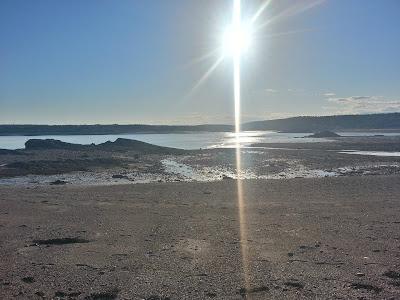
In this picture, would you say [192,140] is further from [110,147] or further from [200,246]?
[200,246]

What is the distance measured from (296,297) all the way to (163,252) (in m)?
4.74

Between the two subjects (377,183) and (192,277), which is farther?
(377,183)

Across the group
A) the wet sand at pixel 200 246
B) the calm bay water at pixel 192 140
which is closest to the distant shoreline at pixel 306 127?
the calm bay water at pixel 192 140

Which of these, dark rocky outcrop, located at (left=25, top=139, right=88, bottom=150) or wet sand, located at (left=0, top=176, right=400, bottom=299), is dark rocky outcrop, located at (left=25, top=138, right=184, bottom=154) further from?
wet sand, located at (left=0, top=176, right=400, bottom=299)

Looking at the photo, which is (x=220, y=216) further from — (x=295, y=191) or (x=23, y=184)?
(x=23, y=184)

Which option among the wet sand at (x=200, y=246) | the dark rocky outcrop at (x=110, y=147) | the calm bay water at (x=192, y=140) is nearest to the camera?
the wet sand at (x=200, y=246)

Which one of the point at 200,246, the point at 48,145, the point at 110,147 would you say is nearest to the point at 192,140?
the point at 110,147

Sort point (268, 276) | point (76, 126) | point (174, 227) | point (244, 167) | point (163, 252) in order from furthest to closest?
point (76, 126) < point (244, 167) < point (174, 227) < point (163, 252) < point (268, 276)

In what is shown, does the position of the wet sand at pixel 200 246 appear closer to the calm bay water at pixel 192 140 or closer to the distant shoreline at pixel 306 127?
the calm bay water at pixel 192 140

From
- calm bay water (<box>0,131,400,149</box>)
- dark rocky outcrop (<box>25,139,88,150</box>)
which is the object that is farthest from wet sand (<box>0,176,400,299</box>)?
calm bay water (<box>0,131,400,149</box>)

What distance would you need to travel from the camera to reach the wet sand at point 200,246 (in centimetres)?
1014

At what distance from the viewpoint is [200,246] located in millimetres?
13898

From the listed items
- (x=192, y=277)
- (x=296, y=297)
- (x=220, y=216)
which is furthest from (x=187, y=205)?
(x=296, y=297)

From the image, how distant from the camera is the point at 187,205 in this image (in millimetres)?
22125
